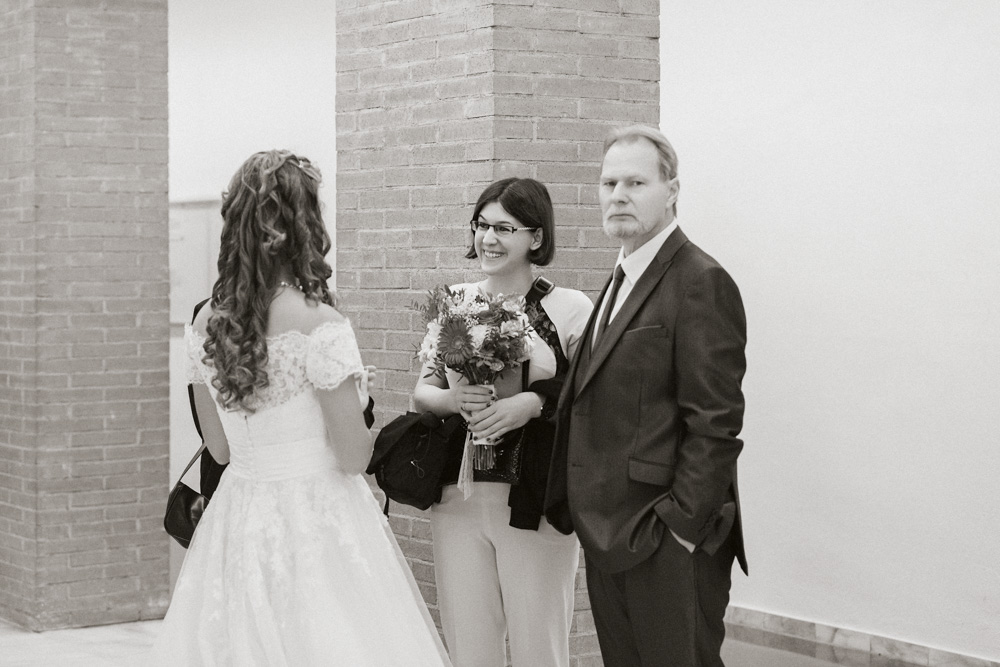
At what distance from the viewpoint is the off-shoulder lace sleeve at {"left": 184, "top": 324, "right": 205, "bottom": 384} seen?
11.6 feet

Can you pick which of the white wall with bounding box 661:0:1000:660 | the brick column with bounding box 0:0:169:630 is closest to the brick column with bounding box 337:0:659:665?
the white wall with bounding box 661:0:1000:660

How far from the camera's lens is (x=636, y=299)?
337 centimetres

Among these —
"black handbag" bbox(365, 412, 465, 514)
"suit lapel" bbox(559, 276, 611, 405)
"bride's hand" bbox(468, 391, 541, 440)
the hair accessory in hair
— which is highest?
the hair accessory in hair

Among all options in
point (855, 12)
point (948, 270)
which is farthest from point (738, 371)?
point (855, 12)

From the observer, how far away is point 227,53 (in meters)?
9.38

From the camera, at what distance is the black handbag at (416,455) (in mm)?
3875

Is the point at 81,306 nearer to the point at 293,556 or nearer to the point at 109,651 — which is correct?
the point at 109,651

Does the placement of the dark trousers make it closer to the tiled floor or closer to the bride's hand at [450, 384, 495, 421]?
the bride's hand at [450, 384, 495, 421]

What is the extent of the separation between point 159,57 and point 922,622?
5230 millimetres

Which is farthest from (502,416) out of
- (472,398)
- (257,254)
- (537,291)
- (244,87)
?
(244,87)

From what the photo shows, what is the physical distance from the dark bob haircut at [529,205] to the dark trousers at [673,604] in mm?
1054

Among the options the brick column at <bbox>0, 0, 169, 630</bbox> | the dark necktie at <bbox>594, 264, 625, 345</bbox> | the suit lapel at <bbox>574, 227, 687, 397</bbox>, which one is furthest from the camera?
the brick column at <bbox>0, 0, 169, 630</bbox>

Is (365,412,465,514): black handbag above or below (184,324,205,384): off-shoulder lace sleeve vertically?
below

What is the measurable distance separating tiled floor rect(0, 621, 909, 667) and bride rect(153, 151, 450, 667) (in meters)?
3.10
